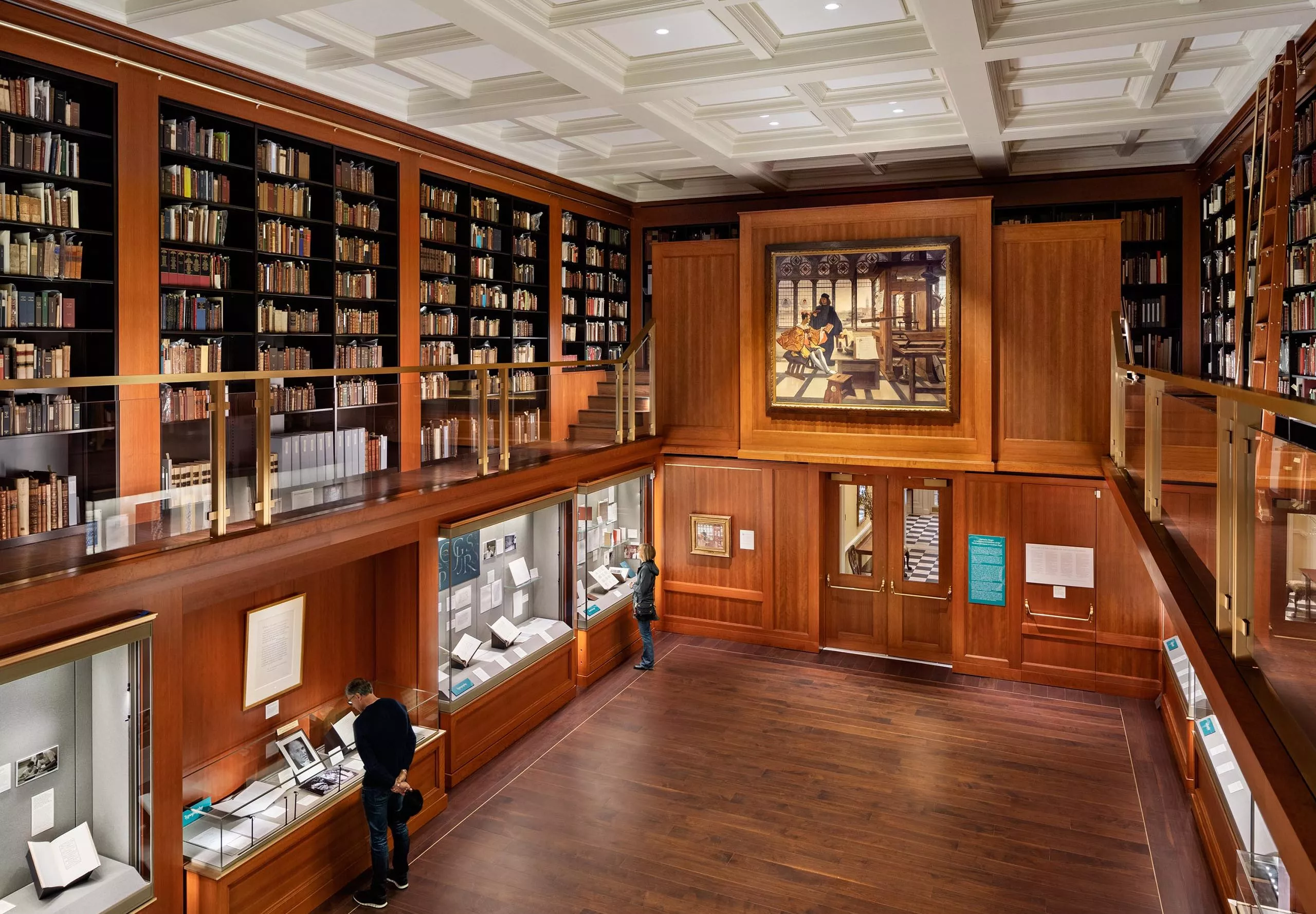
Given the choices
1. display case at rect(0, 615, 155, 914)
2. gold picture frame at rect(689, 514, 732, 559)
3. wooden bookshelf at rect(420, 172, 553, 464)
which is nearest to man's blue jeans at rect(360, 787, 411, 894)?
display case at rect(0, 615, 155, 914)

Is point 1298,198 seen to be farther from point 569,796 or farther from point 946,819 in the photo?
point 569,796

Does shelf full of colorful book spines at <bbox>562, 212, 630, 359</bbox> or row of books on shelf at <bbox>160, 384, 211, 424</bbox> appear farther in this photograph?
shelf full of colorful book spines at <bbox>562, 212, 630, 359</bbox>

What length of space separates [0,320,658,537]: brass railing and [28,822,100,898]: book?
1510mm

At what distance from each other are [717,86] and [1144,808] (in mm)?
6156

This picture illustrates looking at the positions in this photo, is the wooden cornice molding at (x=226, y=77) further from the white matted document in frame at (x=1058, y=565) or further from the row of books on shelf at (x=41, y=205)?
the white matted document in frame at (x=1058, y=565)

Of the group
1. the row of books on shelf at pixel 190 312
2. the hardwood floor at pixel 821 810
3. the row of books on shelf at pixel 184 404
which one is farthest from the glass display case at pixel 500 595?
the row of books on shelf at pixel 190 312

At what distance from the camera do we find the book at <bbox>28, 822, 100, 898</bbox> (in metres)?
4.02

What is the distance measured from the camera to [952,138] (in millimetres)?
8773

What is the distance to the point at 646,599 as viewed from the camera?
29.3 ft

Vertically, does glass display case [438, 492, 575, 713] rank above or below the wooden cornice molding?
below

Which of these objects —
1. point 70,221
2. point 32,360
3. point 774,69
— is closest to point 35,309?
point 32,360

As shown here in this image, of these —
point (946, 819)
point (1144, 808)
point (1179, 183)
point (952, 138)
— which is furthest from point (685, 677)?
point (1179, 183)

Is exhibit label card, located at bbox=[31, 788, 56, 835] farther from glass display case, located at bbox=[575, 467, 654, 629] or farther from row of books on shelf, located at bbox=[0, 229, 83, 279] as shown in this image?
glass display case, located at bbox=[575, 467, 654, 629]

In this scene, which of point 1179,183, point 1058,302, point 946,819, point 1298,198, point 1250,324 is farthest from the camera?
point 1179,183
